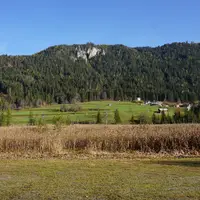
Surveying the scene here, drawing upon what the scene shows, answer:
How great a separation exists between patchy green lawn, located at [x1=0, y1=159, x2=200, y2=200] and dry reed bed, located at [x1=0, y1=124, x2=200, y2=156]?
15.2ft

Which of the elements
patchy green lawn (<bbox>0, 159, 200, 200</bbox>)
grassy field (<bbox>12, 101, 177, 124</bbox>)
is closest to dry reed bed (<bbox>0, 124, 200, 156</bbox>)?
patchy green lawn (<bbox>0, 159, 200, 200</bbox>)

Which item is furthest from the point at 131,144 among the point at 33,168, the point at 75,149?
the point at 33,168

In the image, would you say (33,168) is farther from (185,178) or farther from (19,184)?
(185,178)

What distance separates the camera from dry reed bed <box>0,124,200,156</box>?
51.8 ft

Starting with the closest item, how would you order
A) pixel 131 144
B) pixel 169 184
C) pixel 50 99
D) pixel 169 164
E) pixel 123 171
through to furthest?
1. pixel 169 184
2. pixel 123 171
3. pixel 169 164
4. pixel 131 144
5. pixel 50 99

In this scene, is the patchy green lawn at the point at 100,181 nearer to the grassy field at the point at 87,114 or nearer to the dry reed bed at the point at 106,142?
the dry reed bed at the point at 106,142

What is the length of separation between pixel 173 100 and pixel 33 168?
164325 mm

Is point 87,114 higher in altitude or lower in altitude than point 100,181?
lower

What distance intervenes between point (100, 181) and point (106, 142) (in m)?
8.01

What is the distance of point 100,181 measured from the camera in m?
8.12

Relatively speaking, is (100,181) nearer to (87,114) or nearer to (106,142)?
(106,142)

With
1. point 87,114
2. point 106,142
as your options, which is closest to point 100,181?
point 106,142

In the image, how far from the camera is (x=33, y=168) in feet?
34.4

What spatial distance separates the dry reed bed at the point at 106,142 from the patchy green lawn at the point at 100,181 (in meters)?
4.64
